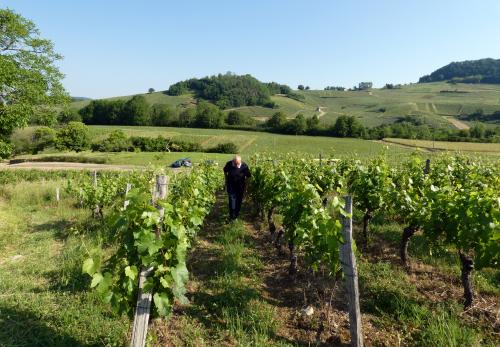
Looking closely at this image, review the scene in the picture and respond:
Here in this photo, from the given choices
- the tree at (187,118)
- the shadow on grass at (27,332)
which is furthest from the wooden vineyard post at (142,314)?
the tree at (187,118)

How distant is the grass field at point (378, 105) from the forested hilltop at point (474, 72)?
1716 inches

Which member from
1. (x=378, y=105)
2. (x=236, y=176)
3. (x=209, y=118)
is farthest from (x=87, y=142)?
(x=378, y=105)

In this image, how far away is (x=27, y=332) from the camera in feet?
13.0

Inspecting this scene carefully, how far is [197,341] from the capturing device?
389cm

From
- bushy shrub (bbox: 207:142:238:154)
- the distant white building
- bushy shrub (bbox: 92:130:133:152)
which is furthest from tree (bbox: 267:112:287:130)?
the distant white building

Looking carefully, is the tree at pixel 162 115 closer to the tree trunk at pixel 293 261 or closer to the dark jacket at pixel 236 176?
the dark jacket at pixel 236 176

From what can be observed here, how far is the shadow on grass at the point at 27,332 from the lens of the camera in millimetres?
3793

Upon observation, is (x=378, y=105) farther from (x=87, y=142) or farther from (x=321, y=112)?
(x=87, y=142)

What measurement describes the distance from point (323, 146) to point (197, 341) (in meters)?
46.7

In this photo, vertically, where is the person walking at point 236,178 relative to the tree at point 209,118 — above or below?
below

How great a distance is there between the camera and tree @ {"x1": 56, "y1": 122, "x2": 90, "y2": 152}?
1978 inches

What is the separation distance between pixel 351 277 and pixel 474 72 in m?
215

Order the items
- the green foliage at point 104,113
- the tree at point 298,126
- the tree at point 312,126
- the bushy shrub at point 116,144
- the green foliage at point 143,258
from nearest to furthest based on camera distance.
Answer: the green foliage at point 143,258
the bushy shrub at point 116,144
the tree at point 312,126
the tree at point 298,126
the green foliage at point 104,113

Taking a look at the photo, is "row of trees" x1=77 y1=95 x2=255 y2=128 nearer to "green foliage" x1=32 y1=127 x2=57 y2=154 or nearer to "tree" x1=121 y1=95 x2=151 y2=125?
"tree" x1=121 y1=95 x2=151 y2=125
